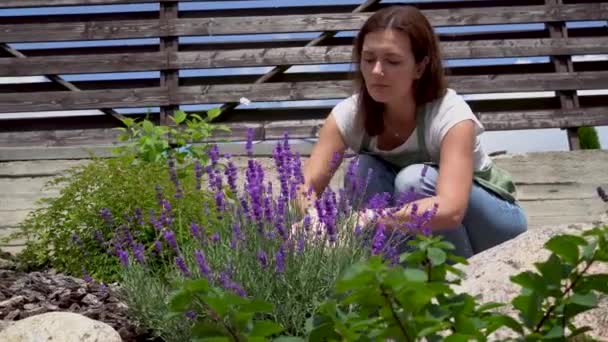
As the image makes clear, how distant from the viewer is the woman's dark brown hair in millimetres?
2809

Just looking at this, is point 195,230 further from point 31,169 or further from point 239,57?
point 239,57

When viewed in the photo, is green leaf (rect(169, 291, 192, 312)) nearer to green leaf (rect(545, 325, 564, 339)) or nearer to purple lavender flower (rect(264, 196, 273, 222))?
green leaf (rect(545, 325, 564, 339))

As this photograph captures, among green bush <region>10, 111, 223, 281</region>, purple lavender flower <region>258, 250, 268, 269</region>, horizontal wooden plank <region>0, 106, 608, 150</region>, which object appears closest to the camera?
purple lavender flower <region>258, 250, 268, 269</region>

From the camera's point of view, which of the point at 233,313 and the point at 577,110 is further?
the point at 577,110

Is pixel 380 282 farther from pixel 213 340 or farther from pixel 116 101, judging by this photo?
pixel 116 101

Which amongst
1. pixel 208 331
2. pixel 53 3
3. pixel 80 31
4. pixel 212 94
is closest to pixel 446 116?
pixel 208 331

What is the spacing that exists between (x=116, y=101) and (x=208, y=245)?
173 inches

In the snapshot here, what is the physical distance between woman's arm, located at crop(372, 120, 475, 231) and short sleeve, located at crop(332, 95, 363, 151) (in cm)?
39

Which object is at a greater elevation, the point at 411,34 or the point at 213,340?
the point at 411,34

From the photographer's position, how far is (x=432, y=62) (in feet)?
9.54

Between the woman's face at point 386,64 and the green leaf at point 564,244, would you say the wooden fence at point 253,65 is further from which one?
the green leaf at point 564,244

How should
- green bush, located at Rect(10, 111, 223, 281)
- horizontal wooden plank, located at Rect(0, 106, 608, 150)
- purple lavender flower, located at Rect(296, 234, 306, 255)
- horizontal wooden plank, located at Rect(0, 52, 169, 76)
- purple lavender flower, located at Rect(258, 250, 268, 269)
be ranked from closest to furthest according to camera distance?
1. purple lavender flower, located at Rect(258, 250, 268, 269)
2. purple lavender flower, located at Rect(296, 234, 306, 255)
3. green bush, located at Rect(10, 111, 223, 281)
4. horizontal wooden plank, located at Rect(0, 106, 608, 150)
5. horizontal wooden plank, located at Rect(0, 52, 169, 76)

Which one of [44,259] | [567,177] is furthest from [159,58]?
[567,177]

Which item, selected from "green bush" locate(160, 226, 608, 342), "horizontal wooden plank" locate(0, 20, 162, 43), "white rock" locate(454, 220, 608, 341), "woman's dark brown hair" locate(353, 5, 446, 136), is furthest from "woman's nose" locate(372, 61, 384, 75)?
"horizontal wooden plank" locate(0, 20, 162, 43)
